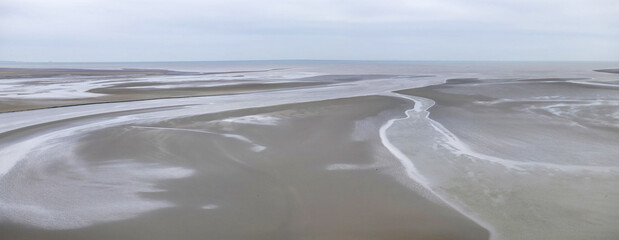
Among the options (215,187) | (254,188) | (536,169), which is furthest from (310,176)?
(536,169)

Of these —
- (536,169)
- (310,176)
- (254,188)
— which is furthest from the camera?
(536,169)

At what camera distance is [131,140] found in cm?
1064

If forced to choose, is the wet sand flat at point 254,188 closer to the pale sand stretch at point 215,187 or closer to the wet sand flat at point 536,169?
the pale sand stretch at point 215,187

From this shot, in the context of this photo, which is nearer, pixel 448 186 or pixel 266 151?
pixel 448 186

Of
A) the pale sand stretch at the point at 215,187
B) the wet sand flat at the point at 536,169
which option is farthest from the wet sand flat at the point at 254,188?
the wet sand flat at the point at 536,169

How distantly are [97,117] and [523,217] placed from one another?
13097 mm

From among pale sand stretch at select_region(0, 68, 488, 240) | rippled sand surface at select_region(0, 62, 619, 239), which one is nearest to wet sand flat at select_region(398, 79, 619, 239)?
rippled sand surface at select_region(0, 62, 619, 239)

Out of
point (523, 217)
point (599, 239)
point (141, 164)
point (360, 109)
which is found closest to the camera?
point (599, 239)

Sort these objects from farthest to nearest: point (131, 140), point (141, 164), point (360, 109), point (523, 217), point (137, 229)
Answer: point (360, 109), point (131, 140), point (141, 164), point (523, 217), point (137, 229)

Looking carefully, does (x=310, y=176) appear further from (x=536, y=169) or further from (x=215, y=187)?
(x=536, y=169)

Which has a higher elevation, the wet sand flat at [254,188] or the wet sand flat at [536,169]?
the wet sand flat at [254,188]

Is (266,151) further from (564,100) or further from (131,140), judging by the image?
(564,100)

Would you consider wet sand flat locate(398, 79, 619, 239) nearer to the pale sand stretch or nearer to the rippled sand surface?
the rippled sand surface

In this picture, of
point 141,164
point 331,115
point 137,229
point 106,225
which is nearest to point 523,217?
point 137,229
